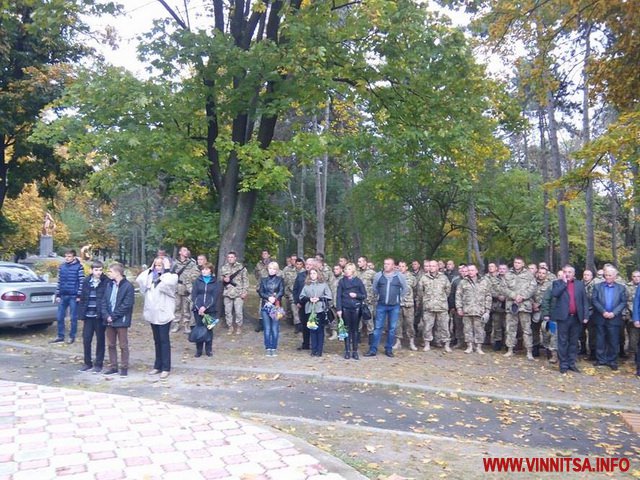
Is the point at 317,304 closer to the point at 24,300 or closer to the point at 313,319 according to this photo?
the point at 313,319

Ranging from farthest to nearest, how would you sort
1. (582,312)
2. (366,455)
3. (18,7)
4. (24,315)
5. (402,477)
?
(18,7) → (24,315) → (582,312) → (366,455) → (402,477)

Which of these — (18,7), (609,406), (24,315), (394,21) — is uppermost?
(18,7)

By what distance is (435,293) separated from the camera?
38.7ft

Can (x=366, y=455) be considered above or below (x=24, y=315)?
below

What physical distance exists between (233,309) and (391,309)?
13.9 ft

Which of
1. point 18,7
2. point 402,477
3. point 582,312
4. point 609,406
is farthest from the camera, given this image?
point 18,7

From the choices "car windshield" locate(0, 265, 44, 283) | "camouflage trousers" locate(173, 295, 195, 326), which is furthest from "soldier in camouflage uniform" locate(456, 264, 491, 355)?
"car windshield" locate(0, 265, 44, 283)

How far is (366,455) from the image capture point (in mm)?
5414

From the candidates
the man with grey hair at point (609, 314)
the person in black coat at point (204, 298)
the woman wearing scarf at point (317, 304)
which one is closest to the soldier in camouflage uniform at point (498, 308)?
the man with grey hair at point (609, 314)

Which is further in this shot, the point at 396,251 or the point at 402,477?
the point at 396,251

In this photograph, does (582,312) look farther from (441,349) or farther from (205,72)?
(205,72)

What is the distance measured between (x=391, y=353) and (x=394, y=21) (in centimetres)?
686

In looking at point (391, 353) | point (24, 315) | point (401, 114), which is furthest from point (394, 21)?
point (24, 315)

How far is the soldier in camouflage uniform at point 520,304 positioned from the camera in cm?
1138
